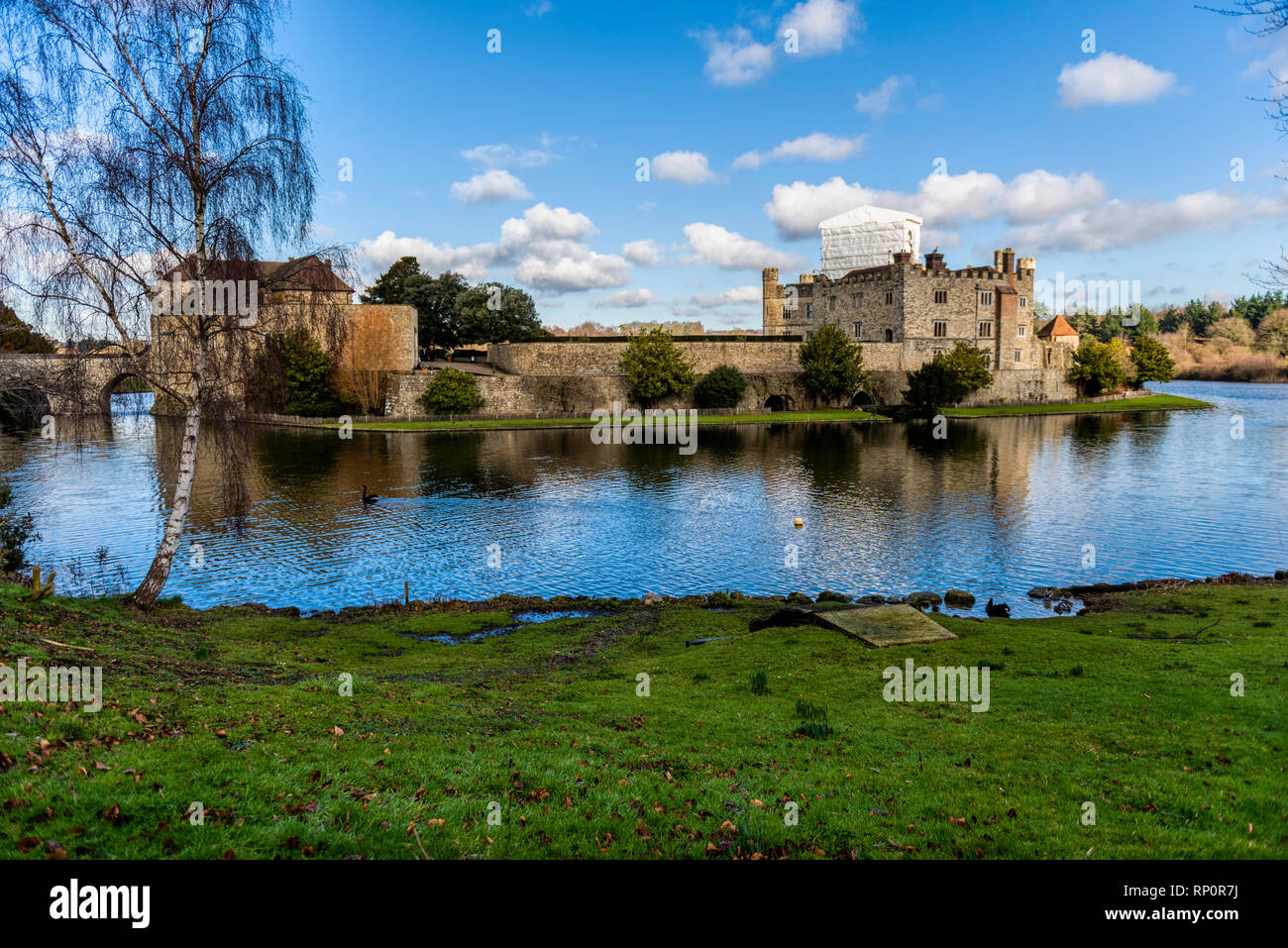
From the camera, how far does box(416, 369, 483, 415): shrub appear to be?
257 feet

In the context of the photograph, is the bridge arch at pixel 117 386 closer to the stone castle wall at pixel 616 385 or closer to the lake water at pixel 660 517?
the lake water at pixel 660 517

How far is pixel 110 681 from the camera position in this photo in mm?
9320

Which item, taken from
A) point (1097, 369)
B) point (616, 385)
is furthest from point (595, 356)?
point (1097, 369)

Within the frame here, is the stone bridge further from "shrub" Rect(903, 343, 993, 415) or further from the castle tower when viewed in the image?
the castle tower

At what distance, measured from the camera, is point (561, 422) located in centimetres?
7956

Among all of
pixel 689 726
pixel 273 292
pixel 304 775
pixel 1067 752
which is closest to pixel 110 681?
pixel 304 775

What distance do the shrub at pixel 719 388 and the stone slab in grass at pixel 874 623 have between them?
68920 mm

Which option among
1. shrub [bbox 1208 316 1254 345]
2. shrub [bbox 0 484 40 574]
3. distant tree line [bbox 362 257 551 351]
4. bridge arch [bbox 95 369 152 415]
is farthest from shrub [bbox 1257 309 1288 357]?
shrub [bbox 0 484 40 574]

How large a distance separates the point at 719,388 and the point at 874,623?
7035 centimetres

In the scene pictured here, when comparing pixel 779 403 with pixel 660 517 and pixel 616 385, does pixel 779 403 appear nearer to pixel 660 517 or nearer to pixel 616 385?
pixel 616 385

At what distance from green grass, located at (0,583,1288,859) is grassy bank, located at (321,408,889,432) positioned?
5909 centimetres

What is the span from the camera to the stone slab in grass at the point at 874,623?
15.6m
